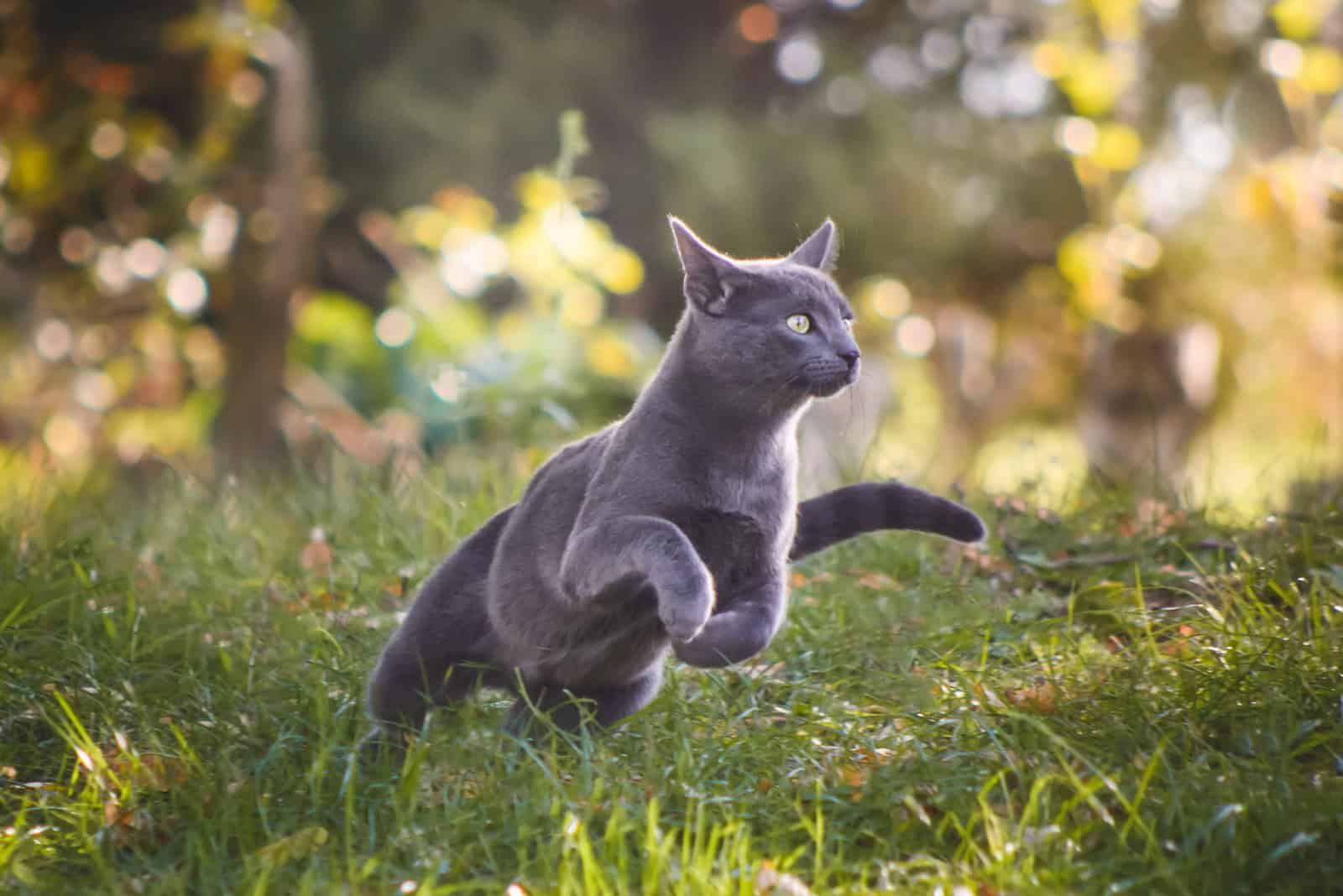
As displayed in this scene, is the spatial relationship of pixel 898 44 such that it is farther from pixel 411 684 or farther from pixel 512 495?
pixel 411 684

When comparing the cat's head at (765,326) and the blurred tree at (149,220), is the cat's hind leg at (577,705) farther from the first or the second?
the blurred tree at (149,220)

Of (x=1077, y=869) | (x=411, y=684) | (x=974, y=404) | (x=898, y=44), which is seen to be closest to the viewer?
(x=1077, y=869)

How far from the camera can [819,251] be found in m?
2.73

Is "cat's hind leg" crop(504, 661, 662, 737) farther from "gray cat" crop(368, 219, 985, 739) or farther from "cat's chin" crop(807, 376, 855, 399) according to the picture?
"cat's chin" crop(807, 376, 855, 399)

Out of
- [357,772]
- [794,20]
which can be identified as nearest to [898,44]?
[794,20]

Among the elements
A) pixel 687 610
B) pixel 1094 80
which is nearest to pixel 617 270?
pixel 1094 80

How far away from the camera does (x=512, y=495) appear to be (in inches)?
151

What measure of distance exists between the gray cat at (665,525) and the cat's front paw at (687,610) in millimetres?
51

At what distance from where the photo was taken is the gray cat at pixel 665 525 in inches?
87.6

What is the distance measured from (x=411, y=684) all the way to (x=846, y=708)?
90 centimetres

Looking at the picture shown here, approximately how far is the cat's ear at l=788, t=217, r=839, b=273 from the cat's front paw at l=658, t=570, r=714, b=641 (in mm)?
943

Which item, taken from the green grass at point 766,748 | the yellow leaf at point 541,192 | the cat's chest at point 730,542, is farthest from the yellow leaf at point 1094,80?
the cat's chest at point 730,542

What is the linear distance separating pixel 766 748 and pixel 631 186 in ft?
16.6

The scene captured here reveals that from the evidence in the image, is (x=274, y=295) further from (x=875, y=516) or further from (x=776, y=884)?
(x=776, y=884)
